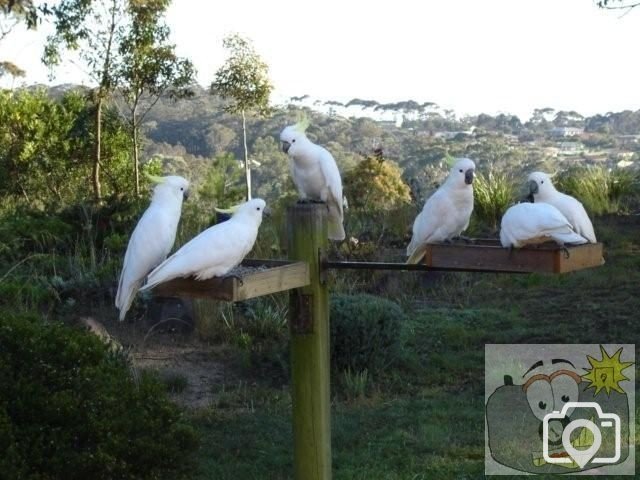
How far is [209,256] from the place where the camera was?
279 cm

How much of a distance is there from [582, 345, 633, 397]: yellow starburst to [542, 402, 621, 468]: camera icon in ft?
0.75

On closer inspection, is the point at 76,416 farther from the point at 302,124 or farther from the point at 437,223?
the point at 302,124

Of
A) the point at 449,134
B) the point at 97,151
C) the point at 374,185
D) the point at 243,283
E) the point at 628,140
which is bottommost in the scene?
the point at 243,283

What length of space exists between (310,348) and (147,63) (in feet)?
31.9

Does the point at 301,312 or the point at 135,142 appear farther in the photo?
the point at 135,142

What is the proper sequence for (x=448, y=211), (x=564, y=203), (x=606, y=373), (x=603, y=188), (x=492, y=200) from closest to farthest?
(x=564, y=203) < (x=448, y=211) < (x=606, y=373) < (x=492, y=200) < (x=603, y=188)

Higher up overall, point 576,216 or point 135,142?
point 135,142

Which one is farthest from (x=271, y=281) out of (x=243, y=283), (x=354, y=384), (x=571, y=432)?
(x=354, y=384)

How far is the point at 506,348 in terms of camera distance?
19.7 feet

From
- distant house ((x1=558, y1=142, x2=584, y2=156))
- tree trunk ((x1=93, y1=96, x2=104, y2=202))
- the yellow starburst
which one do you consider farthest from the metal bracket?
distant house ((x1=558, y1=142, x2=584, y2=156))

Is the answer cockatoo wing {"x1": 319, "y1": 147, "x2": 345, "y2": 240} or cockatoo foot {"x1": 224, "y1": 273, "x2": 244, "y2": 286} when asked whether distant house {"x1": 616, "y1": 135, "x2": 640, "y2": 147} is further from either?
cockatoo foot {"x1": 224, "y1": 273, "x2": 244, "y2": 286}

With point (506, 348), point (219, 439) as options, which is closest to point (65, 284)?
point (219, 439)

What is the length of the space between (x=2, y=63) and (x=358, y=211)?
890cm

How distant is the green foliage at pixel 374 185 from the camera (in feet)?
32.8
